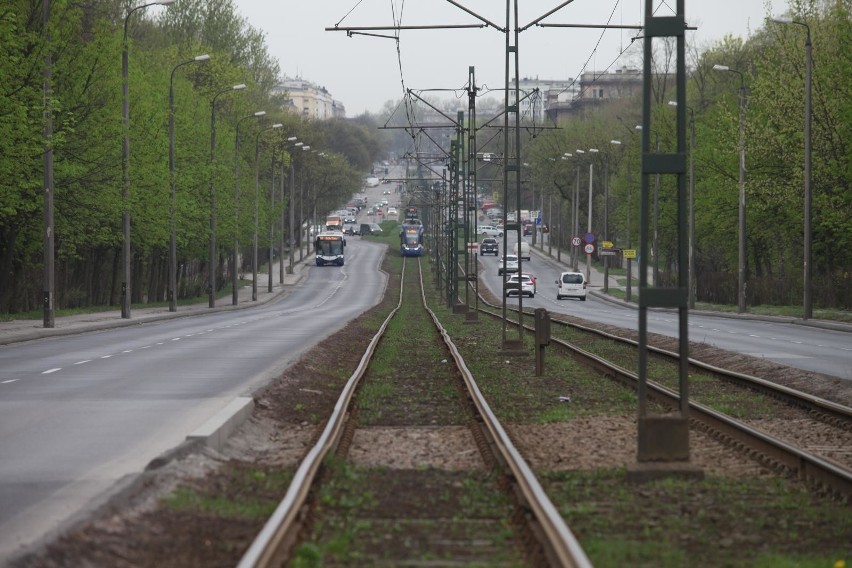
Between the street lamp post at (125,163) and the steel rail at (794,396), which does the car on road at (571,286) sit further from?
the steel rail at (794,396)

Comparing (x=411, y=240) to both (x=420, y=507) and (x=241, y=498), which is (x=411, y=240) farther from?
(x=420, y=507)

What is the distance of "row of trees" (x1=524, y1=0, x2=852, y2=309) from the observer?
54.7 meters

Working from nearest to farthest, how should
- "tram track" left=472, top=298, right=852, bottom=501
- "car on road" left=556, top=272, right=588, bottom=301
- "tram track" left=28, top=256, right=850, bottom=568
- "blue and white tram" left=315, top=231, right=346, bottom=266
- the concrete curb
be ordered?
"tram track" left=28, top=256, right=850, bottom=568, "tram track" left=472, top=298, right=852, bottom=501, the concrete curb, "car on road" left=556, top=272, right=588, bottom=301, "blue and white tram" left=315, top=231, right=346, bottom=266

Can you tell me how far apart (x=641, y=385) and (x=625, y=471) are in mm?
898

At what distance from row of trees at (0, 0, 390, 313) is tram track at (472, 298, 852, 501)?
67.1 ft

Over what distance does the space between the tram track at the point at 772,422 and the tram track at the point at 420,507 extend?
8.12 ft

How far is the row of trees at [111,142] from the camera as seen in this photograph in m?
41.3

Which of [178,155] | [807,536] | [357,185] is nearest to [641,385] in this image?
[807,536]

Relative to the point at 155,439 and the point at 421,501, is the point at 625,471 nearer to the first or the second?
the point at 421,501

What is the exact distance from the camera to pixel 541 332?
78.9 feet

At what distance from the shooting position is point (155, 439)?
1473cm

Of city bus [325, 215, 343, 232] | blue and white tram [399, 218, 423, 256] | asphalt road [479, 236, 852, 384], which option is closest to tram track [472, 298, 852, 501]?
asphalt road [479, 236, 852, 384]

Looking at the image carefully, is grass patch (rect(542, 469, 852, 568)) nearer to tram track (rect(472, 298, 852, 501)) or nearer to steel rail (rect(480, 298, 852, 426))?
tram track (rect(472, 298, 852, 501))

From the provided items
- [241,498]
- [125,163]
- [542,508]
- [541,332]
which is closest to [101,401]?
[541,332]
